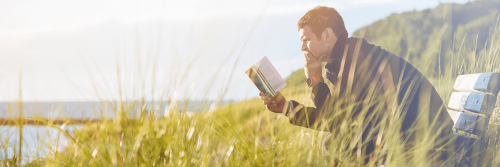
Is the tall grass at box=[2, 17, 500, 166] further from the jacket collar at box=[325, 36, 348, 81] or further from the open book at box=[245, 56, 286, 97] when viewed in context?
the jacket collar at box=[325, 36, 348, 81]

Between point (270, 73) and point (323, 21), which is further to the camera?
point (323, 21)

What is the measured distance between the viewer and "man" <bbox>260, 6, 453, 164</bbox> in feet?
5.55

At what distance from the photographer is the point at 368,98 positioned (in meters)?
1.69

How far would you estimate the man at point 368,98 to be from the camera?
1690 millimetres

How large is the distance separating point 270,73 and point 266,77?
4cm

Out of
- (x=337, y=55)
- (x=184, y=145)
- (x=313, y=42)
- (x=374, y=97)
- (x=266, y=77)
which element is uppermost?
(x=313, y=42)

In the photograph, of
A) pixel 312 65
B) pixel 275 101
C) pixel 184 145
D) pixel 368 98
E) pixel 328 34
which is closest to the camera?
pixel 184 145

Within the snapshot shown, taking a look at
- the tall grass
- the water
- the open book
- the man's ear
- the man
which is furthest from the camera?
the man's ear

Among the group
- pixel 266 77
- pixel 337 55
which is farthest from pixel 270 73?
pixel 337 55

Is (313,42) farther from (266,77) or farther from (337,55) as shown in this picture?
(266,77)

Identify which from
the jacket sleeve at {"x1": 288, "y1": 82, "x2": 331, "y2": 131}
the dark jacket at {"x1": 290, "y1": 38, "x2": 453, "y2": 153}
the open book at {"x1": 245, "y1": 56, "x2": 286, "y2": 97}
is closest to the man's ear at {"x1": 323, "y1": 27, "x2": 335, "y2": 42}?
the dark jacket at {"x1": 290, "y1": 38, "x2": 453, "y2": 153}

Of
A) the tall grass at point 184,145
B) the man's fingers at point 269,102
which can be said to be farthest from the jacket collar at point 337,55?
the man's fingers at point 269,102

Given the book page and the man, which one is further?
the book page

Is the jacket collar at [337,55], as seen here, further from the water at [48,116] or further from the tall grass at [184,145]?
the water at [48,116]
